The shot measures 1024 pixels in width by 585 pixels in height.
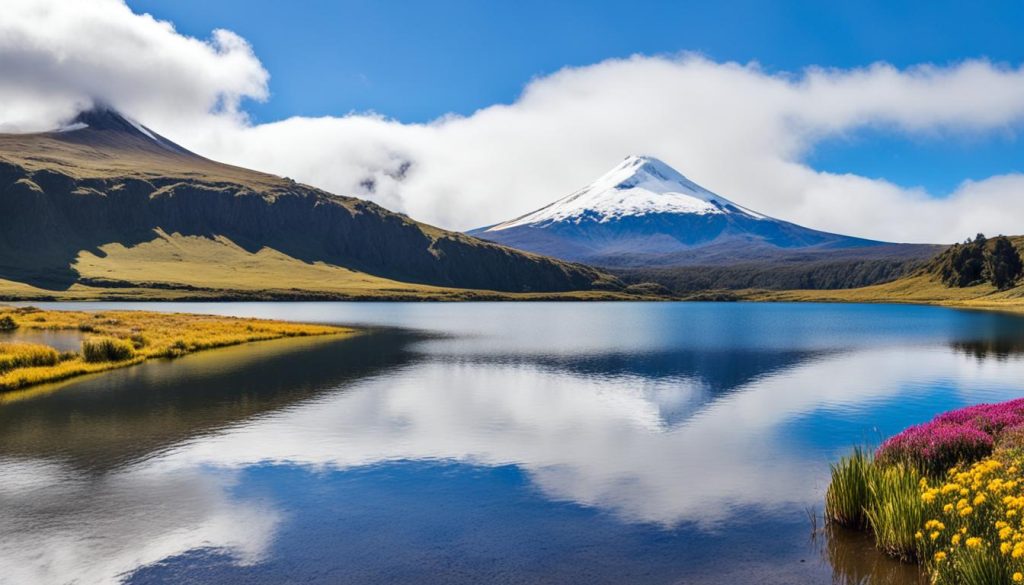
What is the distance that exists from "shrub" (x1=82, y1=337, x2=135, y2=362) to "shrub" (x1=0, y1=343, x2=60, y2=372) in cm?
222

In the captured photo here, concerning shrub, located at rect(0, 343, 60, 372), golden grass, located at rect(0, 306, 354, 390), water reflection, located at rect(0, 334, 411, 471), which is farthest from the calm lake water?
shrub, located at rect(0, 343, 60, 372)

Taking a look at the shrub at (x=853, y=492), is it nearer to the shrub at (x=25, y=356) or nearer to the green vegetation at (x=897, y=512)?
the green vegetation at (x=897, y=512)

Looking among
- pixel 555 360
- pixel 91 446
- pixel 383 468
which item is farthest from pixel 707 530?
pixel 555 360

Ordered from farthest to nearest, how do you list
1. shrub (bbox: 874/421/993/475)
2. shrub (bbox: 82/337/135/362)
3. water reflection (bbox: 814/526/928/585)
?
shrub (bbox: 82/337/135/362) → shrub (bbox: 874/421/993/475) → water reflection (bbox: 814/526/928/585)

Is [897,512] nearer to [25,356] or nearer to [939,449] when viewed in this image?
[939,449]

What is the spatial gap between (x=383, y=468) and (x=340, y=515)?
5535mm

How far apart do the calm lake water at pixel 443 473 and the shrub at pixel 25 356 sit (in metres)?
5.02

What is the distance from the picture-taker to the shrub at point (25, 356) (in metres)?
46.0

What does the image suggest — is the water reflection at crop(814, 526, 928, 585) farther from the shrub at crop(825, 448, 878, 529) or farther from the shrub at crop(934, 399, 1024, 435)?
the shrub at crop(934, 399, 1024, 435)

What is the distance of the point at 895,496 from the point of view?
16.1 meters

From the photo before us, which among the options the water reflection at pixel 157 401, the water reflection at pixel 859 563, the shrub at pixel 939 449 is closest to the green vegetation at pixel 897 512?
the water reflection at pixel 859 563

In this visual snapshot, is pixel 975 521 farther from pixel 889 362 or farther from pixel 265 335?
pixel 265 335

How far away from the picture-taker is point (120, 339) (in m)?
61.2

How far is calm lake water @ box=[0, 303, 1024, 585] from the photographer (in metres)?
16.2
